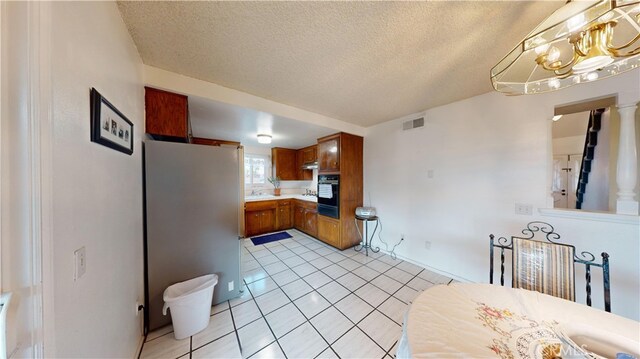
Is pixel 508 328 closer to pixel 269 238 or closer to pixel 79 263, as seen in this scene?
pixel 79 263

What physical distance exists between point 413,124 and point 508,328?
8.43 ft

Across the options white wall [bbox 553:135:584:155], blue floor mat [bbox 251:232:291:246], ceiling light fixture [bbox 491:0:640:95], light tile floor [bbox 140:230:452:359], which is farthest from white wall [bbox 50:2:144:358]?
white wall [bbox 553:135:584:155]

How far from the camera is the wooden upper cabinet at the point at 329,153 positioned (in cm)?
330

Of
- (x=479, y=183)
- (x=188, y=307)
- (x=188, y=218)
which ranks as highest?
(x=479, y=183)

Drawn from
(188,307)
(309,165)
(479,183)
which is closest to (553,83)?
(479,183)

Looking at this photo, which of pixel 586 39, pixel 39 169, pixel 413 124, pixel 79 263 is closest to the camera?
pixel 39 169

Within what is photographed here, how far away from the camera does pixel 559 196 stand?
15.0 feet

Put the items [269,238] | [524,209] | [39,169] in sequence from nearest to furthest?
[39,169]
[524,209]
[269,238]

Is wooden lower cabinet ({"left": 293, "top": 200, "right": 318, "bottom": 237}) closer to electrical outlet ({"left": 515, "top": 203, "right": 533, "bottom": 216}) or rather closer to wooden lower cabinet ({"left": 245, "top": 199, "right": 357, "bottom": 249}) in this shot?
wooden lower cabinet ({"left": 245, "top": 199, "right": 357, "bottom": 249})

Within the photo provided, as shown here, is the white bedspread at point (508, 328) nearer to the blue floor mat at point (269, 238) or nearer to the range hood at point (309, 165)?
the blue floor mat at point (269, 238)

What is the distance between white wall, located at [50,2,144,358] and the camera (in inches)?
26.1

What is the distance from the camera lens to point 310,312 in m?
1.84

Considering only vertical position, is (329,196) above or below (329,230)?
above

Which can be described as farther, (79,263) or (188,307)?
(188,307)
